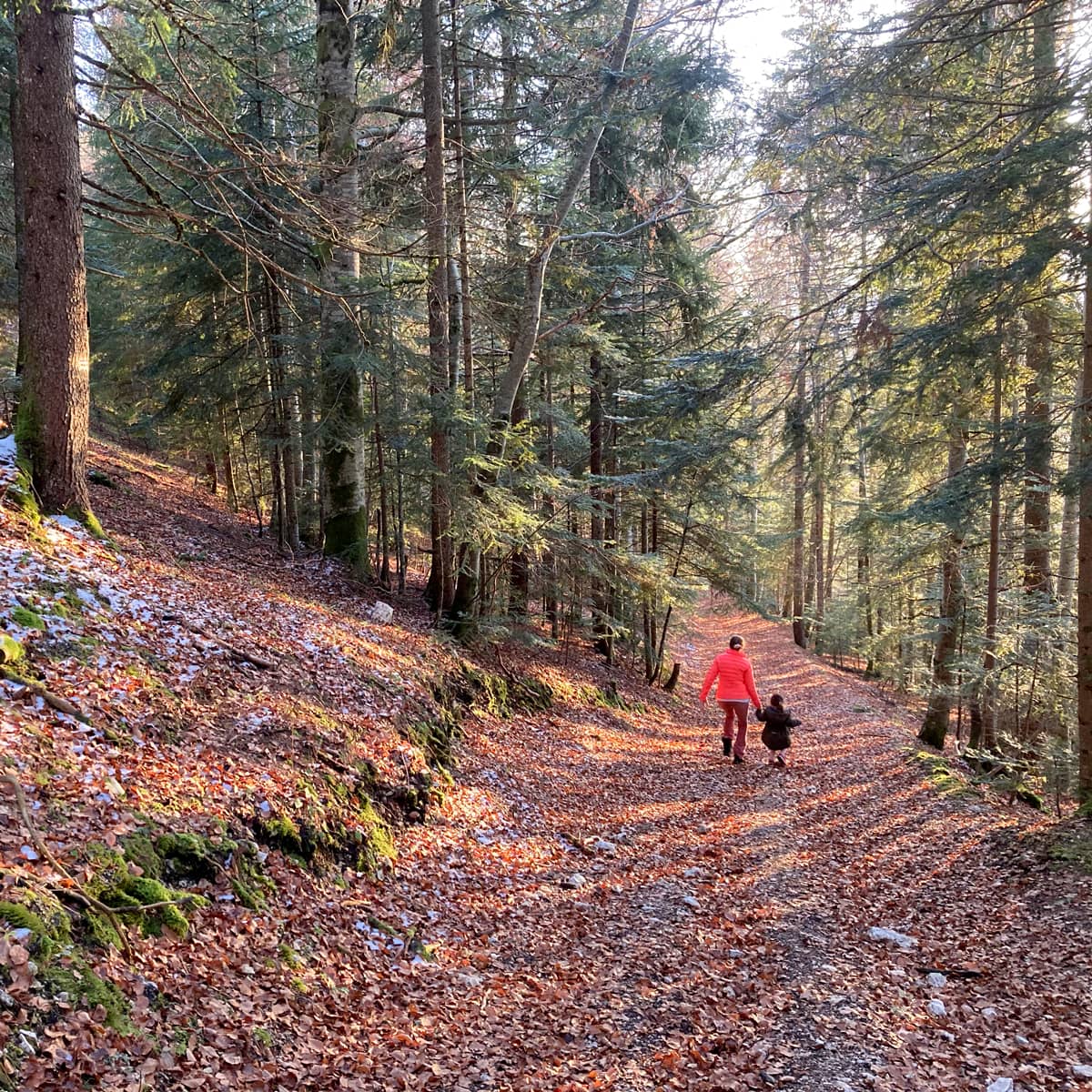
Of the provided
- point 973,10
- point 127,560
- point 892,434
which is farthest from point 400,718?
point 973,10

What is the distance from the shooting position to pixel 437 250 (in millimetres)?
9258

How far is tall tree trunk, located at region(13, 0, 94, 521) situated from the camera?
5871 millimetres

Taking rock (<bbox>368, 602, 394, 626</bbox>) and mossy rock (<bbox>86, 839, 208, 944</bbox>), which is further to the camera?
rock (<bbox>368, 602, 394, 626</bbox>)

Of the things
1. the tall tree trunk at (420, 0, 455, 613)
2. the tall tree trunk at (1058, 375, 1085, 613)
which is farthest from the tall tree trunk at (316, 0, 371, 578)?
the tall tree trunk at (1058, 375, 1085, 613)

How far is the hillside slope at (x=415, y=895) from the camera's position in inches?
131

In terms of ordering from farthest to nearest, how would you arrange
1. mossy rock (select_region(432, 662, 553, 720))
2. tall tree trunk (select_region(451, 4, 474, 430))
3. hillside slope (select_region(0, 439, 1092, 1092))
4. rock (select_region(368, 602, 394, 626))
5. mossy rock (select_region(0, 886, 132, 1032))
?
tall tree trunk (select_region(451, 4, 474, 430))
rock (select_region(368, 602, 394, 626))
mossy rock (select_region(432, 662, 553, 720))
hillside slope (select_region(0, 439, 1092, 1092))
mossy rock (select_region(0, 886, 132, 1032))

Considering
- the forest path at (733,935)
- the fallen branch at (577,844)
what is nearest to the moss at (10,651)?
the forest path at (733,935)

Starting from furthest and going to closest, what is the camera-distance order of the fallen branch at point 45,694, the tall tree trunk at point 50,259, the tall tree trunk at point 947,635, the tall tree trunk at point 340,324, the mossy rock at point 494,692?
the tall tree trunk at point 947,635 < the tall tree trunk at point 340,324 < the mossy rock at point 494,692 < the tall tree trunk at point 50,259 < the fallen branch at point 45,694

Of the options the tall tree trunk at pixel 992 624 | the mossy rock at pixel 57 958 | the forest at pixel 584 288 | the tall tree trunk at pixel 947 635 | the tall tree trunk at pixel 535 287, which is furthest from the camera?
the tall tree trunk at pixel 947 635

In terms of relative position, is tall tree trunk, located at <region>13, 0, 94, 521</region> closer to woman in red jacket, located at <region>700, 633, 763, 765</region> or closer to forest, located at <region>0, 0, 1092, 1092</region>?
forest, located at <region>0, 0, 1092, 1092</region>

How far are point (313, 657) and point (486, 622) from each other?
→ 12.1 feet

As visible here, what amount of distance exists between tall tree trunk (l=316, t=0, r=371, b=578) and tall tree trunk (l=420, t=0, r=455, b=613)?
110 cm

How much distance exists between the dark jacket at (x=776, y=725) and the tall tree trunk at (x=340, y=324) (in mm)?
6889

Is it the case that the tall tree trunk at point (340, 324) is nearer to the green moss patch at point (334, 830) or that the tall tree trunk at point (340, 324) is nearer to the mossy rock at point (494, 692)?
the mossy rock at point (494, 692)
